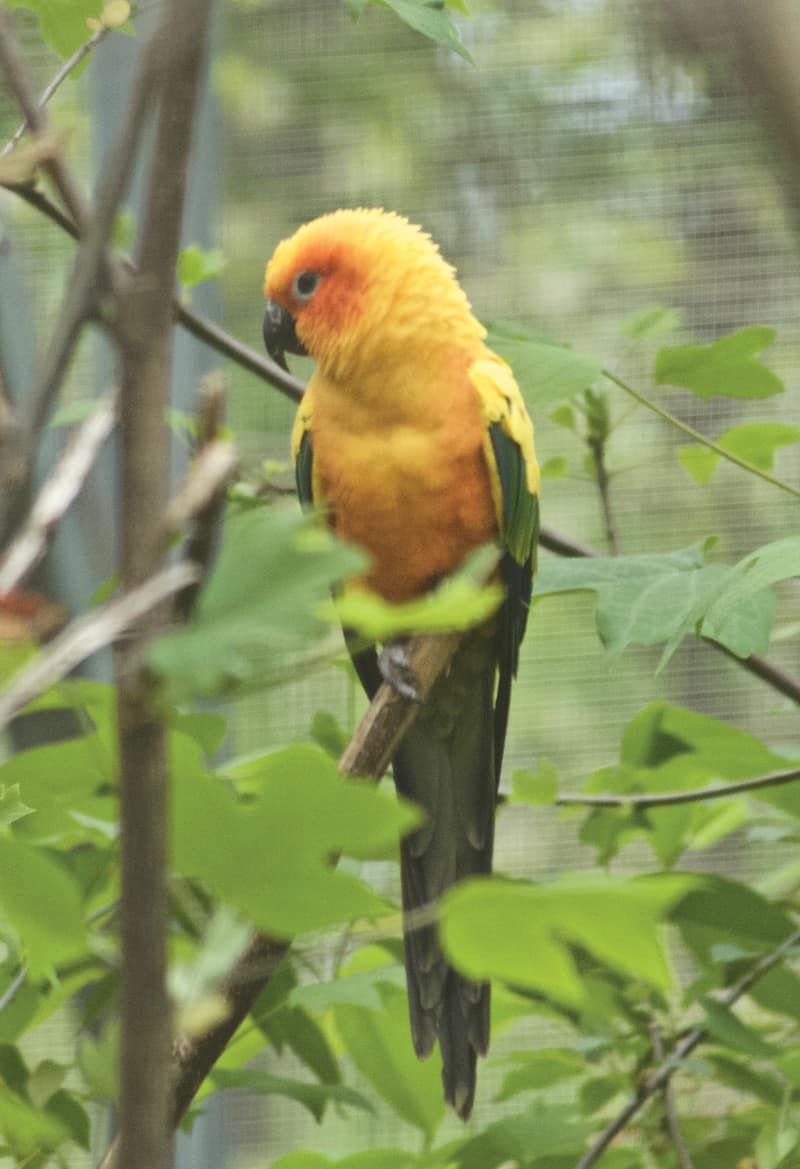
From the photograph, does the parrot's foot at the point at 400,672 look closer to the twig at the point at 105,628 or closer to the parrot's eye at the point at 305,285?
the parrot's eye at the point at 305,285

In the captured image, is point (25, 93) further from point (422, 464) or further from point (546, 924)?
point (422, 464)

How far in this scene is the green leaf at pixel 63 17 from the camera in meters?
0.54

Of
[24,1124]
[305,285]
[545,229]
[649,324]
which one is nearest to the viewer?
[24,1124]

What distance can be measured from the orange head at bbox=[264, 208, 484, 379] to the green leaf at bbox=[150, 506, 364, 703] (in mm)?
648

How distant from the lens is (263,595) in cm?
21

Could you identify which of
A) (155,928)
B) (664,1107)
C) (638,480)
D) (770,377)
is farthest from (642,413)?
(155,928)

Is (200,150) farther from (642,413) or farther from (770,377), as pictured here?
(770,377)

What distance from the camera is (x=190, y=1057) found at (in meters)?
0.42

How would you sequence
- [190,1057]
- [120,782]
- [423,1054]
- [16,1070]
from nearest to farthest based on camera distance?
[120,782]
[190,1057]
[16,1070]
[423,1054]

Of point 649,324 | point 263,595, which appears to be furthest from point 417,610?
point 649,324

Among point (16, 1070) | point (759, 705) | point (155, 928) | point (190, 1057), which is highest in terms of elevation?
point (155, 928)

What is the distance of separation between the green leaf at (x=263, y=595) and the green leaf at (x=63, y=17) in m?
0.41

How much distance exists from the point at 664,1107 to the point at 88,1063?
1.19 feet

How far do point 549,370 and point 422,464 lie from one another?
0.55 feet
